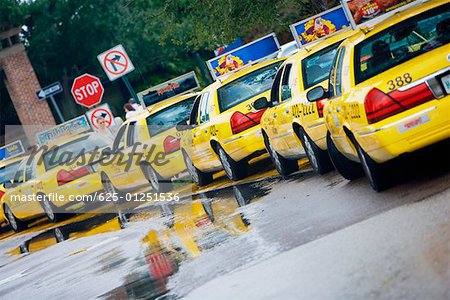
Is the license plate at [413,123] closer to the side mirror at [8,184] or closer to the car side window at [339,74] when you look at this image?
the car side window at [339,74]

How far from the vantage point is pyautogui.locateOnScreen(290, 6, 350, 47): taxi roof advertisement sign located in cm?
1662

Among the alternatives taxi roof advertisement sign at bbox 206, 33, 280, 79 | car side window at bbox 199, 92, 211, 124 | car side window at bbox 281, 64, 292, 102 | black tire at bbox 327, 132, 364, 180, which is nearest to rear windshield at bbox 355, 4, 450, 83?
black tire at bbox 327, 132, 364, 180

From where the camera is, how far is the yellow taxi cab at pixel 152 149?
2011 centimetres

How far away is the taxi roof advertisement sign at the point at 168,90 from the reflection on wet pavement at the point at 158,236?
3.72 meters

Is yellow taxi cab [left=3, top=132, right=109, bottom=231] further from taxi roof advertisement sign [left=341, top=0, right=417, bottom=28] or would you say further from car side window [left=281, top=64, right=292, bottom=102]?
taxi roof advertisement sign [left=341, top=0, right=417, bottom=28]

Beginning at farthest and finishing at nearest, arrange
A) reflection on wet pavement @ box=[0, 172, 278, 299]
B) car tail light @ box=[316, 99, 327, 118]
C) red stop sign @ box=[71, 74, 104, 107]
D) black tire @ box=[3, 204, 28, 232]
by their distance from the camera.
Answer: red stop sign @ box=[71, 74, 104, 107]
black tire @ box=[3, 204, 28, 232]
car tail light @ box=[316, 99, 327, 118]
reflection on wet pavement @ box=[0, 172, 278, 299]

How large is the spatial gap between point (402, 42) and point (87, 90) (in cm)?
1849

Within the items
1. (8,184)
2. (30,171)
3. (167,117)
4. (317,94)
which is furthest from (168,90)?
(317,94)

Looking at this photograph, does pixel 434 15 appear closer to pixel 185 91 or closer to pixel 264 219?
pixel 264 219

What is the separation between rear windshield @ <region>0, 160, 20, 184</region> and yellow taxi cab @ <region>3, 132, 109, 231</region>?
1.16 metres

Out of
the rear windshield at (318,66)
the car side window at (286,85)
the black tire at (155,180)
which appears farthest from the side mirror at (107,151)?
the rear windshield at (318,66)

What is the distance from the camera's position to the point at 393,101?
9.27 metres

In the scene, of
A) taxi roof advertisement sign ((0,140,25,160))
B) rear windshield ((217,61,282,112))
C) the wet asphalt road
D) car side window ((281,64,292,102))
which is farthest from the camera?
taxi roof advertisement sign ((0,140,25,160))

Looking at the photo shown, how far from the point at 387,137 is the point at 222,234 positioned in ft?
9.31
